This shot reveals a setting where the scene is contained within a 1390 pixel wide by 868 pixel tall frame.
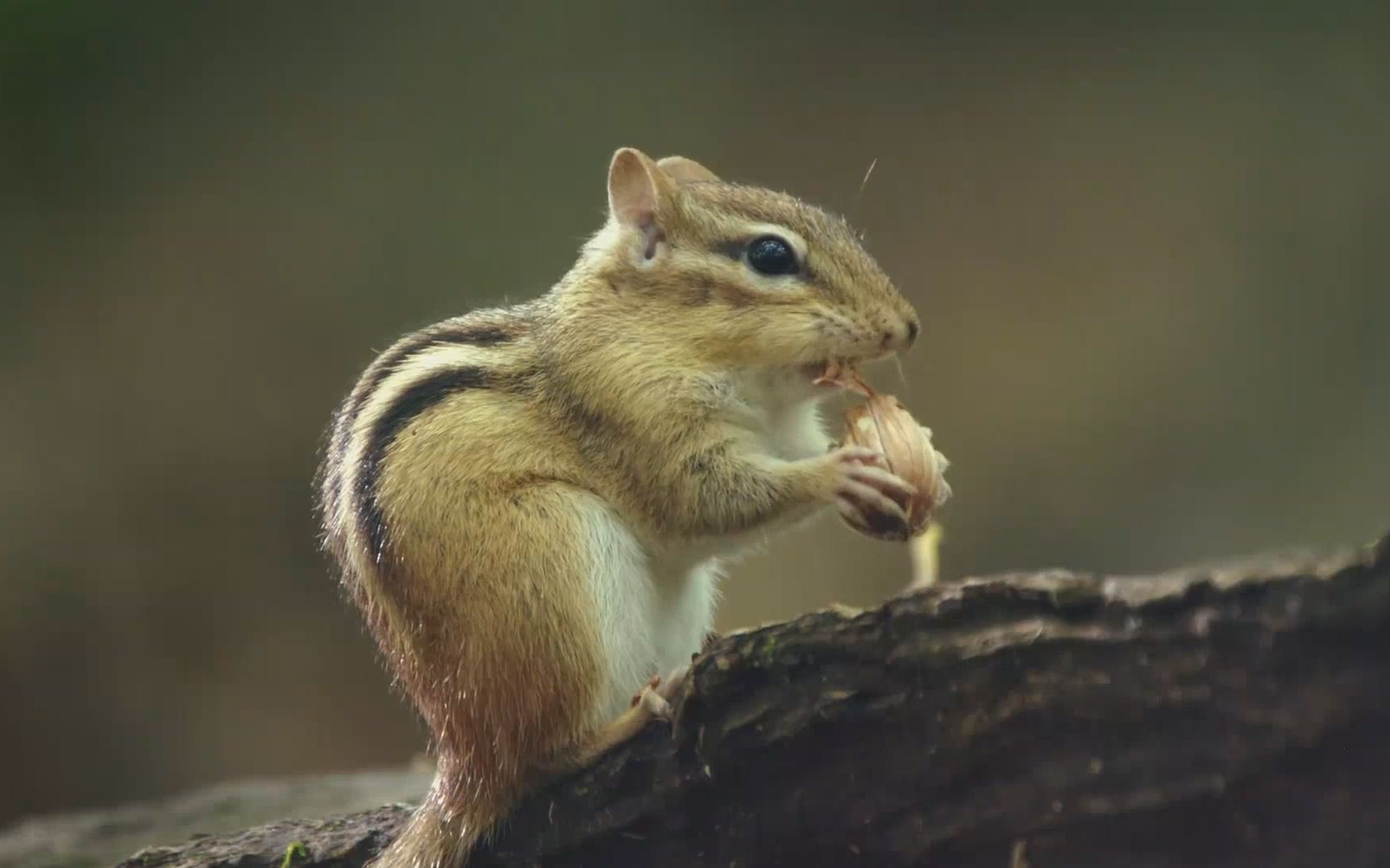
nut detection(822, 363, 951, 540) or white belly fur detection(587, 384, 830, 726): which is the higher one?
nut detection(822, 363, 951, 540)

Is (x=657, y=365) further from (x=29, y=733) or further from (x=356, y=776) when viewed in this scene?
(x=29, y=733)

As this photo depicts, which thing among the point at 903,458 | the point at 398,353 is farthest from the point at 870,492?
the point at 398,353

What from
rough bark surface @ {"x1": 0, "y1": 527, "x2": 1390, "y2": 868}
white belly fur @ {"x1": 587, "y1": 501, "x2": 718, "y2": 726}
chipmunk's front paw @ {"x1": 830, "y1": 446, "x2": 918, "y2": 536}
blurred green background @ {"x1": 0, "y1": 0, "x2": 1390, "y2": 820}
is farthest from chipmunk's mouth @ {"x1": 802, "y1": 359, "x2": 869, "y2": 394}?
blurred green background @ {"x1": 0, "y1": 0, "x2": 1390, "y2": 820}

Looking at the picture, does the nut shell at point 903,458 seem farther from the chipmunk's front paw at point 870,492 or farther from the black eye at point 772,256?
the black eye at point 772,256

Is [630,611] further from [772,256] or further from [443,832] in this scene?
[772,256]

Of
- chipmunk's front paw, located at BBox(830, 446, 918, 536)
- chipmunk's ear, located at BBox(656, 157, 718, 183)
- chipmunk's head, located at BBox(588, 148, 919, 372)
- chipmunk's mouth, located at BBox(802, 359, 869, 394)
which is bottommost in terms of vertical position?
chipmunk's front paw, located at BBox(830, 446, 918, 536)

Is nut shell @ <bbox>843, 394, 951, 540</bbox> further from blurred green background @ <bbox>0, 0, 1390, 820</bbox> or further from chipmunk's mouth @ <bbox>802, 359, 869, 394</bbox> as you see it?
blurred green background @ <bbox>0, 0, 1390, 820</bbox>

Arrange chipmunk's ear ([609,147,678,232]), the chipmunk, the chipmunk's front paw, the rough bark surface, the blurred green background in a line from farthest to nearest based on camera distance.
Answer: the blurred green background < chipmunk's ear ([609,147,678,232]) < the chipmunk's front paw < the chipmunk < the rough bark surface

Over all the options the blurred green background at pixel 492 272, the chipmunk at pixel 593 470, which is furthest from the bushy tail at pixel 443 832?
the blurred green background at pixel 492 272
